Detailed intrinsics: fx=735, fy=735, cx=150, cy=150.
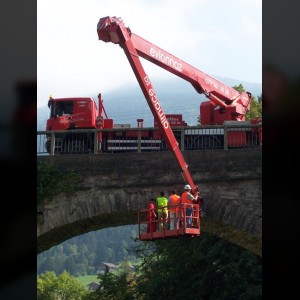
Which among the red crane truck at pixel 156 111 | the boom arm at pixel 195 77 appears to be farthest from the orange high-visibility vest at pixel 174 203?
the boom arm at pixel 195 77

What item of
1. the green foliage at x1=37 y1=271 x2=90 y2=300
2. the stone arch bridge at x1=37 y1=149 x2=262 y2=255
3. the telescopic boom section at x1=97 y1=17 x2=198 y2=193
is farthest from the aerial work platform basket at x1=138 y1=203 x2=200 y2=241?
the green foliage at x1=37 y1=271 x2=90 y2=300

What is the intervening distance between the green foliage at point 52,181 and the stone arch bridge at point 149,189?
0.45 feet

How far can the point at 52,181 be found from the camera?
17.7m

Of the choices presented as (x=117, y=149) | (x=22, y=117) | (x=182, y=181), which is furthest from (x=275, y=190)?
(x=117, y=149)

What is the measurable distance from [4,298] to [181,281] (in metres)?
25.0

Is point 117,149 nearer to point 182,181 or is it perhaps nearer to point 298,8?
point 182,181

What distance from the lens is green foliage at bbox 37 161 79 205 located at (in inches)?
689

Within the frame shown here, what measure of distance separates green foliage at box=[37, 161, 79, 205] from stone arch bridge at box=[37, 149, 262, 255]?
14cm

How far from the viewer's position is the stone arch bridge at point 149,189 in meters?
17.2

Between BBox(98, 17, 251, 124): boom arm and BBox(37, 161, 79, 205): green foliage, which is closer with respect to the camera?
BBox(37, 161, 79, 205): green foliage

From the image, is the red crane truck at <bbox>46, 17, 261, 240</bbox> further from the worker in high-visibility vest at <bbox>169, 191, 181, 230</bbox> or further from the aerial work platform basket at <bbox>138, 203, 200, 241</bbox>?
the worker in high-visibility vest at <bbox>169, 191, 181, 230</bbox>

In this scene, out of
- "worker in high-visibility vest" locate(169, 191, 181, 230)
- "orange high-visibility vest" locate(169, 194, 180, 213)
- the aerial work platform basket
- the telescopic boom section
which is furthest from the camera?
the telescopic boom section

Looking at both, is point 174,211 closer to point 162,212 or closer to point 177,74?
point 162,212

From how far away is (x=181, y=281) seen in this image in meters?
27.2
